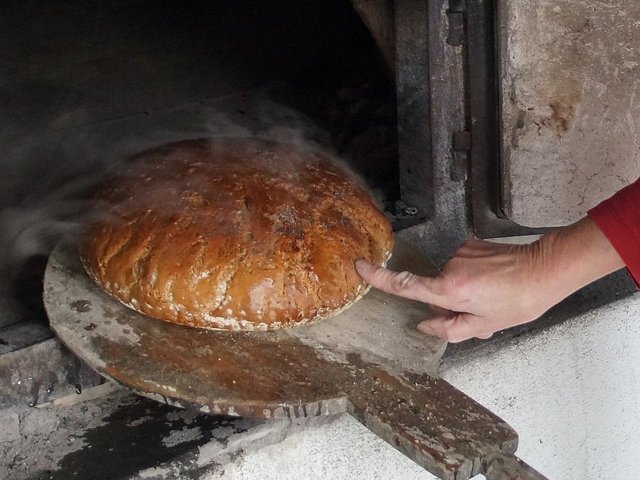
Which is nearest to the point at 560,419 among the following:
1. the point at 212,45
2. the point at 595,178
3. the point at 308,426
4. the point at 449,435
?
the point at 595,178

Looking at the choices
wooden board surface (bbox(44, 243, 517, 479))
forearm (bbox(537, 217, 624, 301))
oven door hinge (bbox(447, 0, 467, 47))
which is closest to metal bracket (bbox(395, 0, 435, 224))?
oven door hinge (bbox(447, 0, 467, 47))

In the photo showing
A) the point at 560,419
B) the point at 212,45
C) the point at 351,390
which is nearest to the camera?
the point at 351,390

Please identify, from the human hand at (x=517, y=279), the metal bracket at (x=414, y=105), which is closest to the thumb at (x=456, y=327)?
the human hand at (x=517, y=279)

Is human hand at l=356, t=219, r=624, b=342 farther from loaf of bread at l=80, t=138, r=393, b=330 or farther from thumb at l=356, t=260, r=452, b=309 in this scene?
loaf of bread at l=80, t=138, r=393, b=330

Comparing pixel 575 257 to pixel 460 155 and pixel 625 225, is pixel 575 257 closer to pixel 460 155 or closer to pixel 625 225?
pixel 625 225

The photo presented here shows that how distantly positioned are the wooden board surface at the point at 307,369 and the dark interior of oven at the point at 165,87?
0.54 meters

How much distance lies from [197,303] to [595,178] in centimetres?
96

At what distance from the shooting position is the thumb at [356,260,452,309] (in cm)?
124

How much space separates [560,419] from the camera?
1.91 m

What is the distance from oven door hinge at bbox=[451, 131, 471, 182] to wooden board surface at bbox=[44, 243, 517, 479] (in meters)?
0.45

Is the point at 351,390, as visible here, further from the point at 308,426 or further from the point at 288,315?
the point at 308,426

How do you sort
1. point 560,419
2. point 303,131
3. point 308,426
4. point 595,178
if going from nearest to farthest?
point 308,426
point 595,178
point 560,419
point 303,131

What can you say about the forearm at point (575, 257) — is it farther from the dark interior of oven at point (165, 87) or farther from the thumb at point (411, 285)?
the dark interior of oven at point (165, 87)

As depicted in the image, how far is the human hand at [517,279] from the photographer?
123 cm
